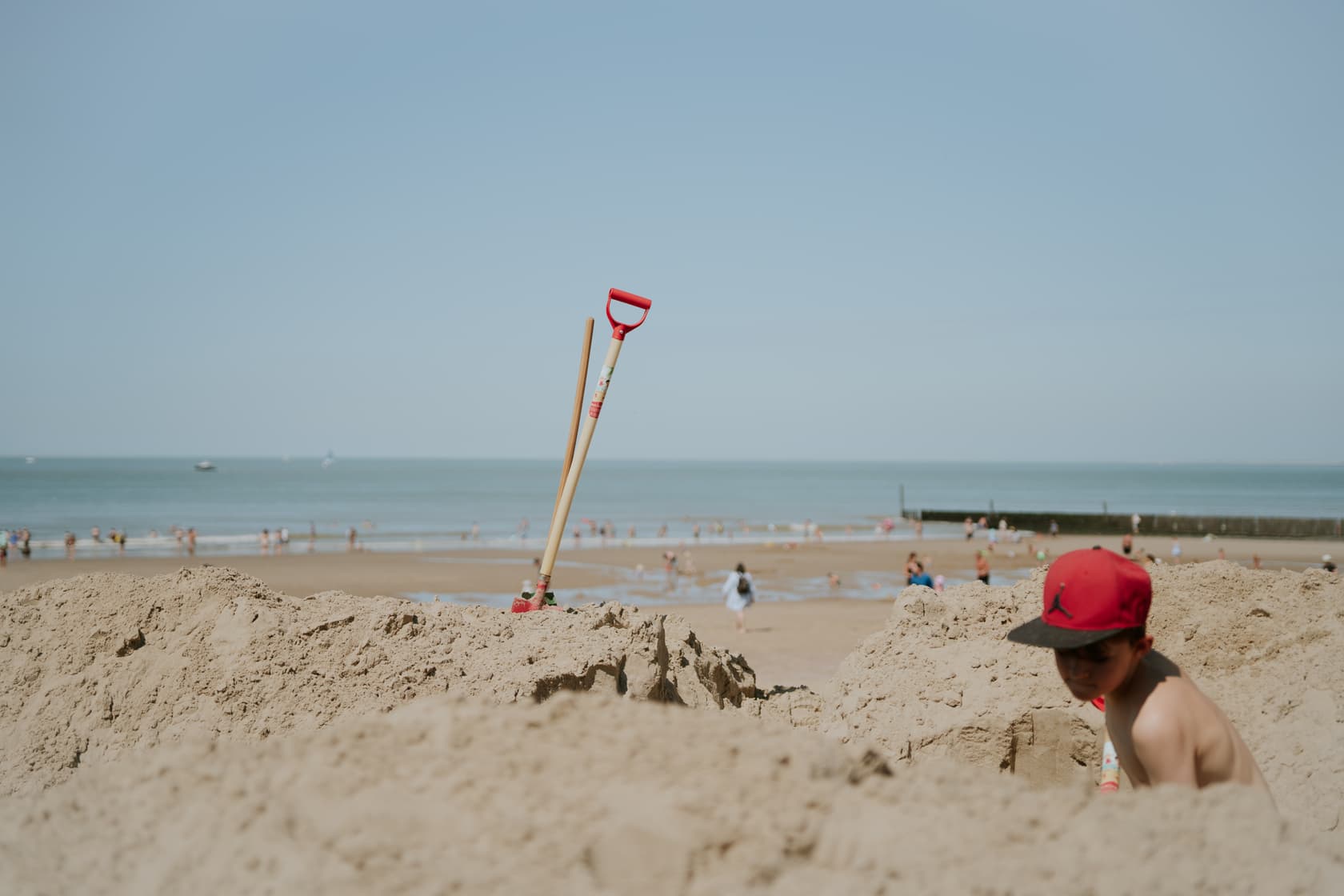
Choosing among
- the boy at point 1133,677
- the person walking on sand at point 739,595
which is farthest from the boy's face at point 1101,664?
the person walking on sand at point 739,595

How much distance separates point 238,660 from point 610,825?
3.75m

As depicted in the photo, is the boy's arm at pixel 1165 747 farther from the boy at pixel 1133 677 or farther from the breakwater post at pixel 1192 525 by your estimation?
the breakwater post at pixel 1192 525

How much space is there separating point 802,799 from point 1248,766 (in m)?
1.27

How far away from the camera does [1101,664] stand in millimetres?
2436

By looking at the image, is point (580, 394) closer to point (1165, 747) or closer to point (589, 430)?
point (589, 430)

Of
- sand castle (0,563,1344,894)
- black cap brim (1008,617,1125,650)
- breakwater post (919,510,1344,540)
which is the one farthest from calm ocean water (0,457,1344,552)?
black cap brim (1008,617,1125,650)

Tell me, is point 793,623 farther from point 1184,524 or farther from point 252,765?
point 1184,524

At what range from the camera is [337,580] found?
27391mm

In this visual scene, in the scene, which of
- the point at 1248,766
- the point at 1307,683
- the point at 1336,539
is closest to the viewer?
the point at 1248,766

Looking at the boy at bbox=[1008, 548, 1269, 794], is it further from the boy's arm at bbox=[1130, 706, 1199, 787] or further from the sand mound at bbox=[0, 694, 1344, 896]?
the sand mound at bbox=[0, 694, 1344, 896]

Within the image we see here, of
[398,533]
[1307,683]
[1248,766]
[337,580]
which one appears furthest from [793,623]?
[398,533]

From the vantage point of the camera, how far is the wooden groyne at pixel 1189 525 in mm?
43219

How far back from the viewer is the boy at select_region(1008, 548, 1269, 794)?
2.36 metres

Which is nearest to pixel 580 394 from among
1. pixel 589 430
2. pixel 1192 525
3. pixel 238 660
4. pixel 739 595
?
pixel 589 430
